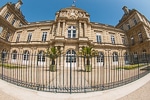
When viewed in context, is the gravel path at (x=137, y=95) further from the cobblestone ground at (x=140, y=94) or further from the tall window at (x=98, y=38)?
the tall window at (x=98, y=38)

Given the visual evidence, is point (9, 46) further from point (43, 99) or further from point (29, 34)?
point (43, 99)

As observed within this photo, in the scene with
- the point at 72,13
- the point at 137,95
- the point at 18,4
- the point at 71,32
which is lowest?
the point at 137,95

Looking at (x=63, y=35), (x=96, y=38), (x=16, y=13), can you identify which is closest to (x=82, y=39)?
(x=63, y=35)

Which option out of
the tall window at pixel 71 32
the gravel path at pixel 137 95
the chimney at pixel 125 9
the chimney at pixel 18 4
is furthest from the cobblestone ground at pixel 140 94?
the chimney at pixel 18 4

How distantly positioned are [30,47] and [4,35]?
24.3ft

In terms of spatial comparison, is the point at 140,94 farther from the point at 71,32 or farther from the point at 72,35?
the point at 71,32

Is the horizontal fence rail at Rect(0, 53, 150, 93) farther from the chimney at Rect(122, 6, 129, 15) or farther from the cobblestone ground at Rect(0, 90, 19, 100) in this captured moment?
the chimney at Rect(122, 6, 129, 15)

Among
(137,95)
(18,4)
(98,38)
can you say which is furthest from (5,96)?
(18,4)

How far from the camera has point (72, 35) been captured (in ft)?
74.1

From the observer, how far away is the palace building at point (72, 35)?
22559mm

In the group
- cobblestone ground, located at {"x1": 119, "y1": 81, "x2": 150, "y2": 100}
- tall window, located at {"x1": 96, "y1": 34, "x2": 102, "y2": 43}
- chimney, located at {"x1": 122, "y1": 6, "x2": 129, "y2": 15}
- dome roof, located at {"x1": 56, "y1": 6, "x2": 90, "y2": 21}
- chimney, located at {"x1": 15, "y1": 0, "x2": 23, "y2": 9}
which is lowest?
cobblestone ground, located at {"x1": 119, "y1": 81, "x2": 150, "y2": 100}

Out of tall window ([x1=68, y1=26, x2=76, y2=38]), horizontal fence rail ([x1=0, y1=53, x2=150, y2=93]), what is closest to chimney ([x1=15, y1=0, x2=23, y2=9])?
tall window ([x1=68, y1=26, x2=76, y2=38])

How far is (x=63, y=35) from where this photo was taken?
21.4 m

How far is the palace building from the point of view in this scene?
2256 centimetres
